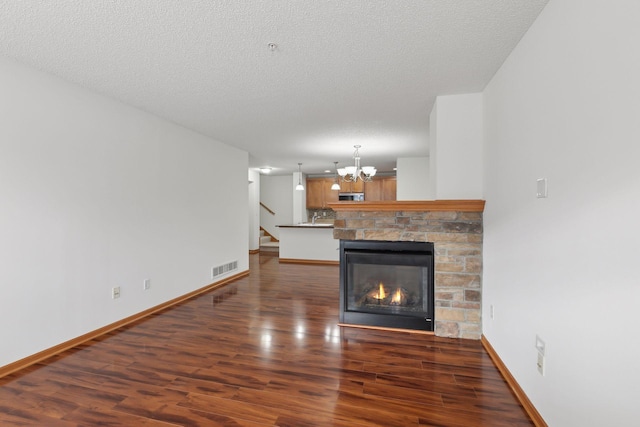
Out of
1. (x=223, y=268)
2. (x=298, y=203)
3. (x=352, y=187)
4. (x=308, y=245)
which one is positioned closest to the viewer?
(x=223, y=268)

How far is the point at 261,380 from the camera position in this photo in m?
2.23

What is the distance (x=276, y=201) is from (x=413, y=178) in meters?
4.76

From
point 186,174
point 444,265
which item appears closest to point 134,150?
point 186,174

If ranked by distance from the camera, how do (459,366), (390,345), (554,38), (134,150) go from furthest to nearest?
(134,150) < (390,345) < (459,366) < (554,38)

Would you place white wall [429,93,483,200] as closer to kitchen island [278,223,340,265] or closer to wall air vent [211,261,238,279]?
wall air vent [211,261,238,279]

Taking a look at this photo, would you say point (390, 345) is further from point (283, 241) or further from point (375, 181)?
point (375, 181)

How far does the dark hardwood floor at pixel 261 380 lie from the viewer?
185 centimetres

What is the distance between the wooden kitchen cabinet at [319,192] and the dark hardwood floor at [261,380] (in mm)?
5888

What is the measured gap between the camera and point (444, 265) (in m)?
3.00

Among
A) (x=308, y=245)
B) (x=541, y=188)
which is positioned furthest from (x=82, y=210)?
(x=308, y=245)

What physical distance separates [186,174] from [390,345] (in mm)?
3463

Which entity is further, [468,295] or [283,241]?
[283,241]

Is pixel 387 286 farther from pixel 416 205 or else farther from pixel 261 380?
pixel 261 380

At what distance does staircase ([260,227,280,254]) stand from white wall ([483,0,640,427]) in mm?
7414
